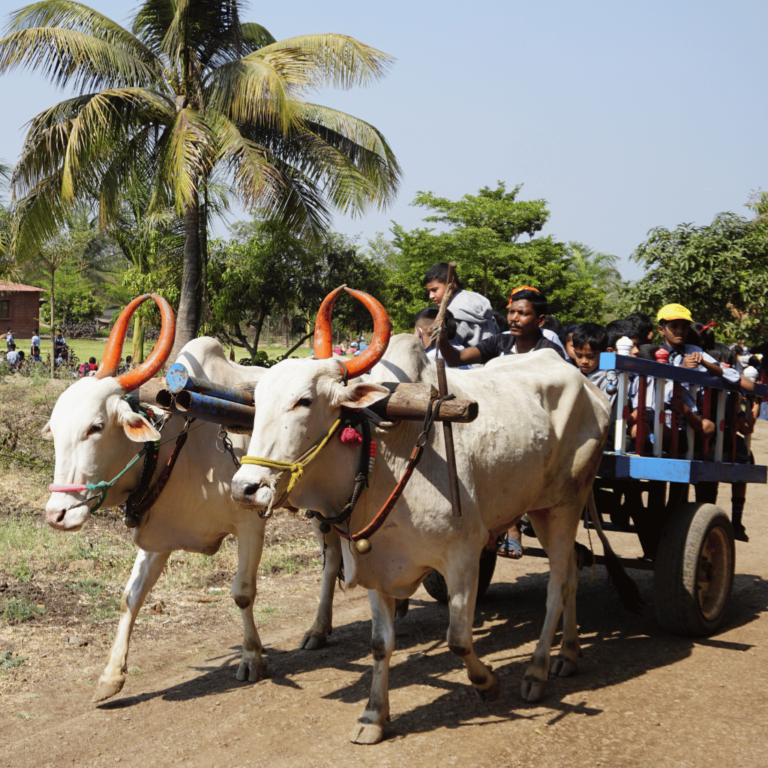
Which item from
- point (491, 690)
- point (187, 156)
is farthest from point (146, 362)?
point (187, 156)

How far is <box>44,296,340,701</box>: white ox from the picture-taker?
12.7 feet

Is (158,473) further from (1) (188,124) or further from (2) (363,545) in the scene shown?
(1) (188,124)

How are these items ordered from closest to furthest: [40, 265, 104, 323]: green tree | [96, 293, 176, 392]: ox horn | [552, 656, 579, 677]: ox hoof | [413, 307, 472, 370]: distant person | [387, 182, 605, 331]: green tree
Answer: [96, 293, 176, 392]: ox horn < [552, 656, 579, 677]: ox hoof < [413, 307, 472, 370]: distant person < [387, 182, 605, 331]: green tree < [40, 265, 104, 323]: green tree

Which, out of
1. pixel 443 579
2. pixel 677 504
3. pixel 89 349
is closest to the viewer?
pixel 677 504

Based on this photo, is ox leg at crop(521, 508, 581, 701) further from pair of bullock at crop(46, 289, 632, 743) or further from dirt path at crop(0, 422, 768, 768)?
dirt path at crop(0, 422, 768, 768)

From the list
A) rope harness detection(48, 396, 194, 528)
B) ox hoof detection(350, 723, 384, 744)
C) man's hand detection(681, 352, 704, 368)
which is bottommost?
ox hoof detection(350, 723, 384, 744)

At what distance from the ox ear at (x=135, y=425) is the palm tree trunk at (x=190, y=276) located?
9.14 meters

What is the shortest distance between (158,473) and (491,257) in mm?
21038

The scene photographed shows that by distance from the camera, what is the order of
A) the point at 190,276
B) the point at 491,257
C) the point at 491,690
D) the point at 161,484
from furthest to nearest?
the point at 491,257 → the point at 190,276 → the point at 161,484 → the point at 491,690

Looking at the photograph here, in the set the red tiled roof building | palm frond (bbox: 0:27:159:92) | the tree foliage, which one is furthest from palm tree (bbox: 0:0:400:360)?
the red tiled roof building

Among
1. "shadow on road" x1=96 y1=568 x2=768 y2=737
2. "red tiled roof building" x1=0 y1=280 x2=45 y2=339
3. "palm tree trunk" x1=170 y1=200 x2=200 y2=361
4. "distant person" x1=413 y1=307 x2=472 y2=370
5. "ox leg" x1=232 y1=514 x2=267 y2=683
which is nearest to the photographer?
"shadow on road" x1=96 y1=568 x2=768 y2=737

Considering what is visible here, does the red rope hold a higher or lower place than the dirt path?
higher

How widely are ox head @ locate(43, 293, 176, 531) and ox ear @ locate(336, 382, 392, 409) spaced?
41.3 inches

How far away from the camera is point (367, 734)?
11.7ft
